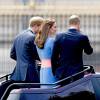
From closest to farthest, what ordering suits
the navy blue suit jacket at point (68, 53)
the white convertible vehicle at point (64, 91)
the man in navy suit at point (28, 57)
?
the white convertible vehicle at point (64, 91), the navy blue suit jacket at point (68, 53), the man in navy suit at point (28, 57)

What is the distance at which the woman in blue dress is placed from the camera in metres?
11.2

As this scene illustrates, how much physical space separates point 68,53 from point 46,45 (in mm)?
304

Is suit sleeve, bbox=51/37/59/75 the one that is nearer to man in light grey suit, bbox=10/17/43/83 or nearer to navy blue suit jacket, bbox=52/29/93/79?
navy blue suit jacket, bbox=52/29/93/79

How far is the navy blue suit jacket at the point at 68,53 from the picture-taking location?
11150 millimetres

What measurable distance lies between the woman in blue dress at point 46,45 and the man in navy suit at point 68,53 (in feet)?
0.23

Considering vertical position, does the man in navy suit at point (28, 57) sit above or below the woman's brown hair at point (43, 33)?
below

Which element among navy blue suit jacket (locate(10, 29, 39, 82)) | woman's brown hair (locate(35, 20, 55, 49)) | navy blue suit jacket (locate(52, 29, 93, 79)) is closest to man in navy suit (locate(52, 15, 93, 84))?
navy blue suit jacket (locate(52, 29, 93, 79))

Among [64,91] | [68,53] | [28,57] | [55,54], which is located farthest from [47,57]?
[64,91]

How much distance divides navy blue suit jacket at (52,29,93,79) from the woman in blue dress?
7 centimetres

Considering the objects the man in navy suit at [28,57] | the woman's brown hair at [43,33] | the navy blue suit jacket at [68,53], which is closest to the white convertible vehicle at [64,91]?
the navy blue suit jacket at [68,53]

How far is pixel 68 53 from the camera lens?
11156 millimetres

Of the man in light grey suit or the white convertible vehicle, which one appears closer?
the white convertible vehicle

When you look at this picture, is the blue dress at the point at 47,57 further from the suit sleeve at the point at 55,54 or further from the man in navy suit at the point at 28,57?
the man in navy suit at the point at 28,57

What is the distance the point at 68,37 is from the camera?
36.9 feet
